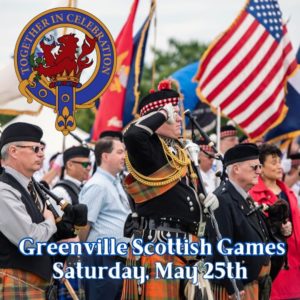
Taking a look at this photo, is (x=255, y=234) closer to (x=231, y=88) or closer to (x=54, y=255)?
(x=54, y=255)

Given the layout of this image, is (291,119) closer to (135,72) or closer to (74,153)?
(135,72)

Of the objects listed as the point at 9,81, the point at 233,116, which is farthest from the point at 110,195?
the point at 233,116

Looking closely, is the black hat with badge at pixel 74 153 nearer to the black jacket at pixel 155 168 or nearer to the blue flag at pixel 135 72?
the blue flag at pixel 135 72

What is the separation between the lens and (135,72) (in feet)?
42.2

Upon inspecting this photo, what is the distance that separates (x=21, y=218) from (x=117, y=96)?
5892 mm

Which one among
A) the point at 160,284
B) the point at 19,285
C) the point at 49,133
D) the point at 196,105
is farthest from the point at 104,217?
the point at 49,133

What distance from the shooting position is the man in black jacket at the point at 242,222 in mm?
8016

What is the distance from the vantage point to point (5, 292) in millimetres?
6906

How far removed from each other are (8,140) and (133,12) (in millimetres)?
6209

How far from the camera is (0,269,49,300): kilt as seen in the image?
271 inches

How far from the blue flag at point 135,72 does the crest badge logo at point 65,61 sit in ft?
17.0

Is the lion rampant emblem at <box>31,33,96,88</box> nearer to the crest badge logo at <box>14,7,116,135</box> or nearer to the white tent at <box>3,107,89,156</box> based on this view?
the crest badge logo at <box>14,7,116,135</box>

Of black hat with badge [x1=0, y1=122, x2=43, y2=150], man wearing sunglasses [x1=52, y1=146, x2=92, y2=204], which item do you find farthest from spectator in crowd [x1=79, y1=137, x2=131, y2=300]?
black hat with badge [x1=0, y1=122, x2=43, y2=150]

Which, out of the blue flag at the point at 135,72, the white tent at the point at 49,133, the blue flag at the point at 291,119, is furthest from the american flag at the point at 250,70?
the white tent at the point at 49,133
